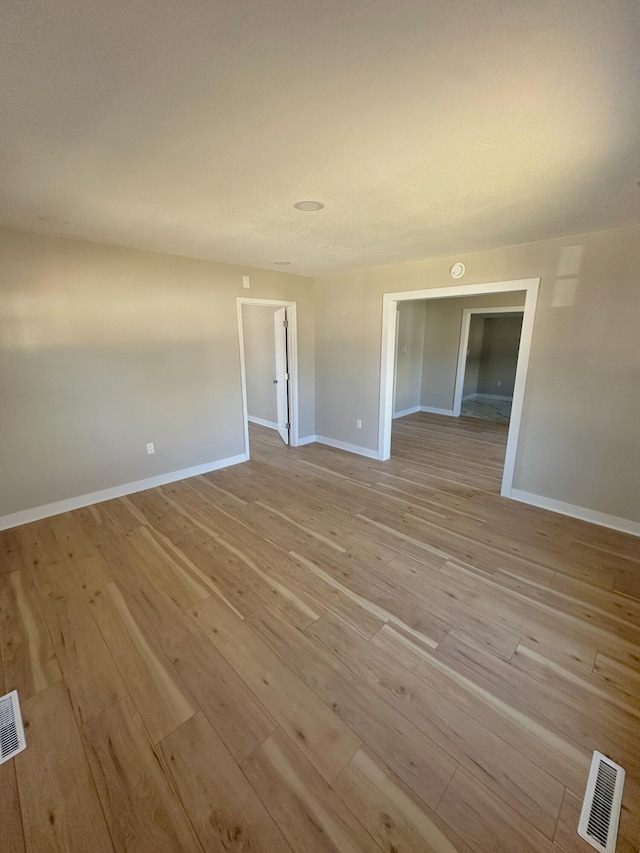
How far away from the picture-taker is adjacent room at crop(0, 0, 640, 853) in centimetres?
110

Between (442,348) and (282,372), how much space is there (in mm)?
3682

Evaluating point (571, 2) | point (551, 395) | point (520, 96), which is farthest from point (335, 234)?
point (551, 395)

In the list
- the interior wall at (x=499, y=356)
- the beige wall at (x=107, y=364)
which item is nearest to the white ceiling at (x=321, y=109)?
the beige wall at (x=107, y=364)

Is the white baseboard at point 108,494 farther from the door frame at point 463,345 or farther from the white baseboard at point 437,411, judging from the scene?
the door frame at point 463,345

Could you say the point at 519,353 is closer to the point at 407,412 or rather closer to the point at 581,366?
the point at 581,366

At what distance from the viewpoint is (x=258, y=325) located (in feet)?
19.5

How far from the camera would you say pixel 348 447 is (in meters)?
5.05

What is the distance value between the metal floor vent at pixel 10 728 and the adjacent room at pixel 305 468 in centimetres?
1

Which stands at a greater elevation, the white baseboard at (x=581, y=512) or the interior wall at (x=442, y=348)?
the interior wall at (x=442, y=348)

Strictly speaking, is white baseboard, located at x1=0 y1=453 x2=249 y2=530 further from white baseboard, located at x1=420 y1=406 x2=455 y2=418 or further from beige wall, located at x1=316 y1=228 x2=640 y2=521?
white baseboard, located at x1=420 y1=406 x2=455 y2=418

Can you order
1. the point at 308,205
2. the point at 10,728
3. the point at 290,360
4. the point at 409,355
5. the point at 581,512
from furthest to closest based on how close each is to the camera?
1. the point at 409,355
2. the point at 290,360
3. the point at 581,512
4. the point at 308,205
5. the point at 10,728

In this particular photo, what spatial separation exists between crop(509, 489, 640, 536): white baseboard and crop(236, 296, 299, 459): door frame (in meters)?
3.03

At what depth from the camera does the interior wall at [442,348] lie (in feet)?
22.0

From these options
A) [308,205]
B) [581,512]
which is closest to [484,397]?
[581,512]
